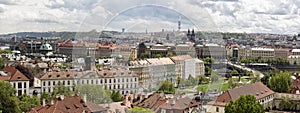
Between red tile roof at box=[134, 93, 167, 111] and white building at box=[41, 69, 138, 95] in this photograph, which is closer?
white building at box=[41, 69, 138, 95]

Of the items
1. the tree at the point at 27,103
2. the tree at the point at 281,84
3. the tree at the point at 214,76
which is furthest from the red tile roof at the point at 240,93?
the tree at the point at 27,103

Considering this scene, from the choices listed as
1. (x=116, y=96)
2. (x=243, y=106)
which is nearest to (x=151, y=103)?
(x=116, y=96)

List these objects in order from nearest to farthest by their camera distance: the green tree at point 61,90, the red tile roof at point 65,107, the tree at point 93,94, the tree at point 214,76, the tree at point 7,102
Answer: the tree at point 214,76 < the tree at point 93,94 < the red tile roof at point 65,107 < the tree at point 7,102 < the green tree at point 61,90

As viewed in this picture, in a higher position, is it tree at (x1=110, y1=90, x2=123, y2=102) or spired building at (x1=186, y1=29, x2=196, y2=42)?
spired building at (x1=186, y1=29, x2=196, y2=42)

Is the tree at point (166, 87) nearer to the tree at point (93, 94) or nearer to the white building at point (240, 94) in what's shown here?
the tree at point (93, 94)

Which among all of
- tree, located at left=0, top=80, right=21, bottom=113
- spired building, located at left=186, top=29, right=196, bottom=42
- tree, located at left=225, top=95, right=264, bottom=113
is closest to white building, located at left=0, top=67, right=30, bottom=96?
tree, located at left=0, top=80, right=21, bottom=113

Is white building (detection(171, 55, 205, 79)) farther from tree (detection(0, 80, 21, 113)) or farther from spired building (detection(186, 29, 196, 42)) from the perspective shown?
tree (detection(0, 80, 21, 113))

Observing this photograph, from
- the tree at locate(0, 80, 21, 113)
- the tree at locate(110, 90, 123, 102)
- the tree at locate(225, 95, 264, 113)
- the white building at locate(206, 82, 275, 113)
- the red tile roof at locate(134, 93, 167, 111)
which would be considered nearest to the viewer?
the red tile roof at locate(134, 93, 167, 111)

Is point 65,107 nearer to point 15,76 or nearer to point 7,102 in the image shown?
point 7,102

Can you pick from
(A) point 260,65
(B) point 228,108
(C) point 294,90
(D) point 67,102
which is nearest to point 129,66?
(D) point 67,102

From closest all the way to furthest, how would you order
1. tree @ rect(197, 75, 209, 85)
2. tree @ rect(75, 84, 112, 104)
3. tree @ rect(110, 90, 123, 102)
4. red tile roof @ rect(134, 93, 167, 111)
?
1. tree @ rect(197, 75, 209, 85)
2. tree @ rect(75, 84, 112, 104)
3. red tile roof @ rect(134, 93, 167, 111)
4. tree @ rect(110, 90, 123, 102)

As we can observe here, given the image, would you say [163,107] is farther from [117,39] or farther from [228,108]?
[228,108]

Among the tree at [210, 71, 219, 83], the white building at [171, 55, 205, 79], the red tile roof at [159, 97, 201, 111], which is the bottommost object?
the red tile roof at [159, 97, 201, 111]
